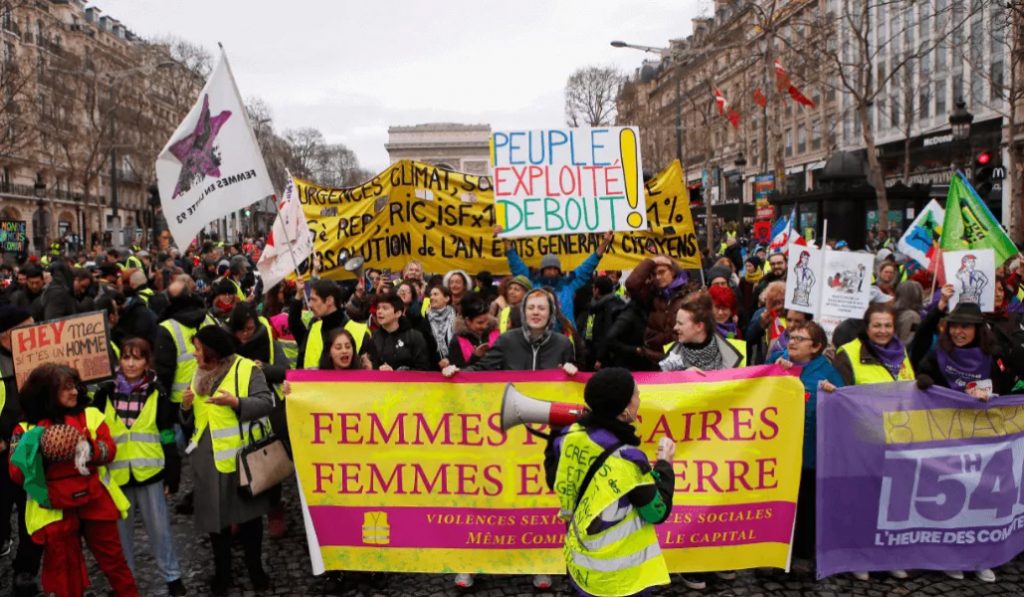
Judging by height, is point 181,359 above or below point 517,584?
above

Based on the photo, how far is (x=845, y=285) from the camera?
5980 mm

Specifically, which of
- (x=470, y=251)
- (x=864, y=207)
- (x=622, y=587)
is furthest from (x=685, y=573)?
(x=864, y=207)

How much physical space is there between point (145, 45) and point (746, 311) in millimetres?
44351

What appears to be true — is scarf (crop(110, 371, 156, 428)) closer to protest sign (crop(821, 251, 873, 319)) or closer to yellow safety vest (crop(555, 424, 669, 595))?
yellow safety vest (crop(555, 424, 669, 595))

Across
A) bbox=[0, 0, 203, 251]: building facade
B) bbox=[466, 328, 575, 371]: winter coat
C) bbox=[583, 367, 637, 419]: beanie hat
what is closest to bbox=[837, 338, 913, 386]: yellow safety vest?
bbox=[466, 328, 575, 371]: winter coat

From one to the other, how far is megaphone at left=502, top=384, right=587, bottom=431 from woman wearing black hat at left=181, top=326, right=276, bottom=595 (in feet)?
5.98

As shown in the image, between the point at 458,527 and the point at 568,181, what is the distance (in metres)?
3.42

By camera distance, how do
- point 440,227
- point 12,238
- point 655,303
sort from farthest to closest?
point 12,238
point 440,227
point 655,303

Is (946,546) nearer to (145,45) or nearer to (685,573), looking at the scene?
(685,573)

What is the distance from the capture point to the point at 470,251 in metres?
8.52

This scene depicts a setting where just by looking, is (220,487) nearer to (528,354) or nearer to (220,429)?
(220,429)

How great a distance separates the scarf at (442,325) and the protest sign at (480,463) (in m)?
1.98

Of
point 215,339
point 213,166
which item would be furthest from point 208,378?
point 213,166

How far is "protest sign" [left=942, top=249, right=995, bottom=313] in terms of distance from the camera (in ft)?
20.1
